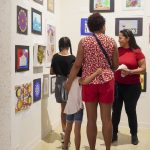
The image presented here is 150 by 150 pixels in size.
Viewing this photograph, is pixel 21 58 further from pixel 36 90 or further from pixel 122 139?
pixel 122 139

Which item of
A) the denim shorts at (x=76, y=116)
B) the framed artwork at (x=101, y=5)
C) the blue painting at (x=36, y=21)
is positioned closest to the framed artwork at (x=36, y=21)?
the blue painting at (x=36, y=21)

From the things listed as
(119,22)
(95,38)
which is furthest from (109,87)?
(119,22)

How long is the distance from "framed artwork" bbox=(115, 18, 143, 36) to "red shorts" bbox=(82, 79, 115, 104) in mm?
1877

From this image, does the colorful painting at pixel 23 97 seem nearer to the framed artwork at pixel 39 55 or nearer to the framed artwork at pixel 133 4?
the framed artwork at pixel 39 55

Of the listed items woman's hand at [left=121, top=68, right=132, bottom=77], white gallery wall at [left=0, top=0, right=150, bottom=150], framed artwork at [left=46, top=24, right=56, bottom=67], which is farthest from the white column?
woman's hand at [left=121, top=68, right=132, bottom=77]

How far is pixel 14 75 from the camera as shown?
2.86 metres

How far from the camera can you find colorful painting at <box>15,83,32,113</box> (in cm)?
297

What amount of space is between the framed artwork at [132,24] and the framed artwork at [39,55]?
1.29 metres

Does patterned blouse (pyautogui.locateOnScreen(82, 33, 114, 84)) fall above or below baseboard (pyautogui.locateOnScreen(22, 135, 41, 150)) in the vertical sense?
Answer: above

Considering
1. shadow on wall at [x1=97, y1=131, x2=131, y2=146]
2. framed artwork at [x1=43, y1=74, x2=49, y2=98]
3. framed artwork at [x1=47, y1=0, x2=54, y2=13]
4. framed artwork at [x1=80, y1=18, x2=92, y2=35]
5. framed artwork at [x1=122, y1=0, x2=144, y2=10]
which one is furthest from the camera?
framed artwork at [x1=80, y1=18, x2=92, y2=35]

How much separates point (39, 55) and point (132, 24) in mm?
1576

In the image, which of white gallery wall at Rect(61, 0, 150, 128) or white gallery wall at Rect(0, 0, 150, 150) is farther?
white gallery wall at Rect(61, 0, 150, 128)

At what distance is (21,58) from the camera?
301 cm

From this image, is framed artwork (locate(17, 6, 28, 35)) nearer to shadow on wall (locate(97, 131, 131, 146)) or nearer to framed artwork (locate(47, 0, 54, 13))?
framed artwork (locate(47, 0, 54, 13))
